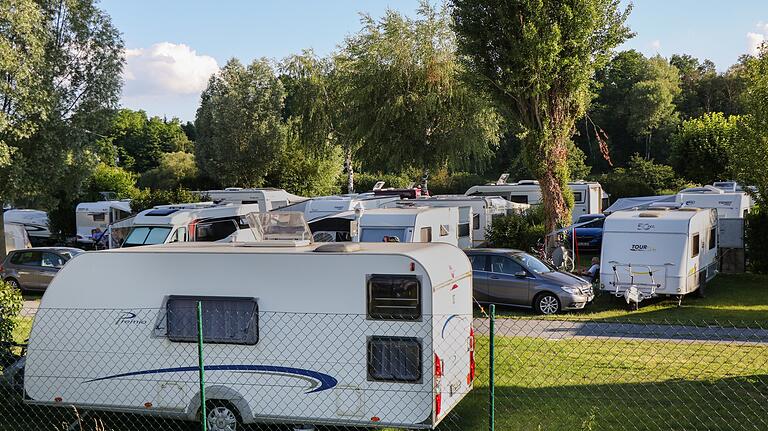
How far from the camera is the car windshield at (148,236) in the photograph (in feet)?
69.4

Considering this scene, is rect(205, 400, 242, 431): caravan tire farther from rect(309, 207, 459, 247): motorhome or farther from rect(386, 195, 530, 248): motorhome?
rect(386, 195, 530, 248): motorhome

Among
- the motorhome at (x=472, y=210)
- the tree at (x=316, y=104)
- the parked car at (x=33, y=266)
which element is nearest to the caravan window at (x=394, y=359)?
the motorhome at (x=472, y=210)

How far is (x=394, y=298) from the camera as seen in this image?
767 cm

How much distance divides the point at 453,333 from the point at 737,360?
5.79m

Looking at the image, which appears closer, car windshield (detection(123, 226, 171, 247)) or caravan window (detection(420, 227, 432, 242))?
caravan window (detection(420, 227, 432, 242))

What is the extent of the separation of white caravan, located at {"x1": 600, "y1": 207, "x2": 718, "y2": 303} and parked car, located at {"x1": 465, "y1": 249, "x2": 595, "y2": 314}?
920 mm

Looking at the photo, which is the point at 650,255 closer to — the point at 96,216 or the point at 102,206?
the point at 102,206

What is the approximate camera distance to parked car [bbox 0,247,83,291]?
20.9 meters

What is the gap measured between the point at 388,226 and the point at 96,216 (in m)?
20.1

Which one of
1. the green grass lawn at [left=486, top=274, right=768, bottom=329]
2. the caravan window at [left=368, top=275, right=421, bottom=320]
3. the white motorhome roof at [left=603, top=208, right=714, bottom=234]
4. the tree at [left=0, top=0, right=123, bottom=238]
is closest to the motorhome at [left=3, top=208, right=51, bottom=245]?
the tree at [left=0, top=0, right=123, bottom=238]

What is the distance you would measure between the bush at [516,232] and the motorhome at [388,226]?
2.99 metres

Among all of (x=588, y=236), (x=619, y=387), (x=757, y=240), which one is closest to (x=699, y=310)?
(x=757, y=240)

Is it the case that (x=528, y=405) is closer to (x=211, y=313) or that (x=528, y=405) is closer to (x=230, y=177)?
(x=211, y=313)

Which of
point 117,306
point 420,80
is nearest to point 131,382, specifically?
point 117,306
